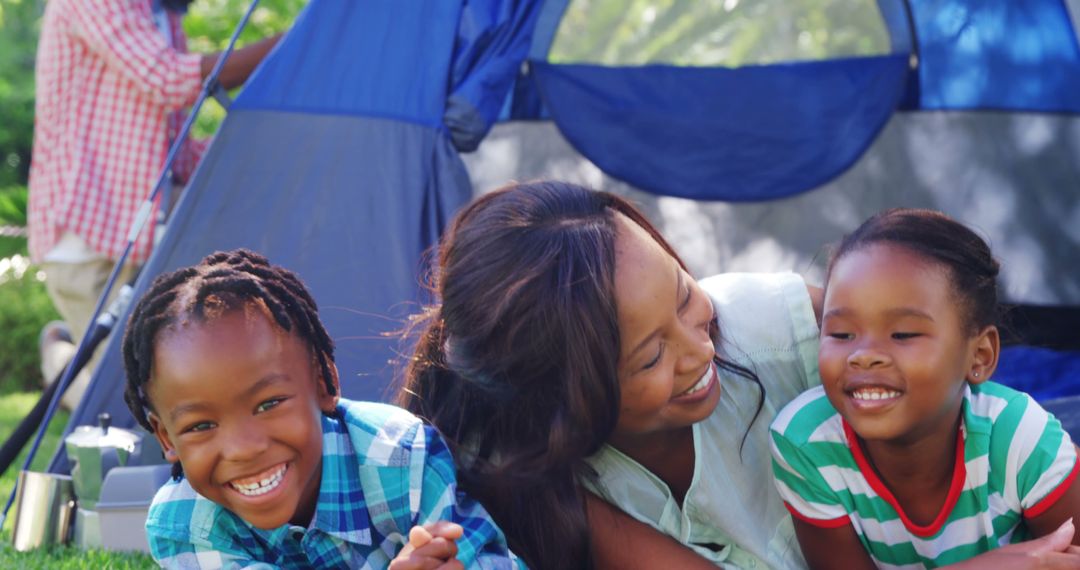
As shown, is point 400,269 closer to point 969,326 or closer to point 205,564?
point 205,564

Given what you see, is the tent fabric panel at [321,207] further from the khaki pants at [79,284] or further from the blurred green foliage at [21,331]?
the blurred green foliage at [21,331]

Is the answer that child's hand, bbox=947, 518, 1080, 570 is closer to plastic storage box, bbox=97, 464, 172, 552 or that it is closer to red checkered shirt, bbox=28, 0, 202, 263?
plastic storage box, bbox=97, 464, 172, 552

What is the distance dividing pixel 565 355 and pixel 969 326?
57 cm

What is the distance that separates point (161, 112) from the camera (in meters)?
3.42

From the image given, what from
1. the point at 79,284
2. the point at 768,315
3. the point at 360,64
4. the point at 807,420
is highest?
the point at 360,64

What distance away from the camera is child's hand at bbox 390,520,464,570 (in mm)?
1549

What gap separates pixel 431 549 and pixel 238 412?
11.8 inches

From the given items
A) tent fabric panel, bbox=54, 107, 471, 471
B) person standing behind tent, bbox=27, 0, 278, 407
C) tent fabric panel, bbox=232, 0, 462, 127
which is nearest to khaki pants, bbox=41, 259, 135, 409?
person standing behind tent, bbox=27, 0, 278, 407

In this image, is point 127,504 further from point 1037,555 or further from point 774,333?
point 1037,555

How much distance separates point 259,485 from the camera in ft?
5.41

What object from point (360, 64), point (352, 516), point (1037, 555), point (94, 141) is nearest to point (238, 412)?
point (352, 516)

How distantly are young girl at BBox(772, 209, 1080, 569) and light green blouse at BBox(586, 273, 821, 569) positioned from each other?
2.7 inches

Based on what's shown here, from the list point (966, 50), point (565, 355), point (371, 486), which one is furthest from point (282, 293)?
point (966, 50)

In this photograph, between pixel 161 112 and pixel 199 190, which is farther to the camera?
pixel 161 112
